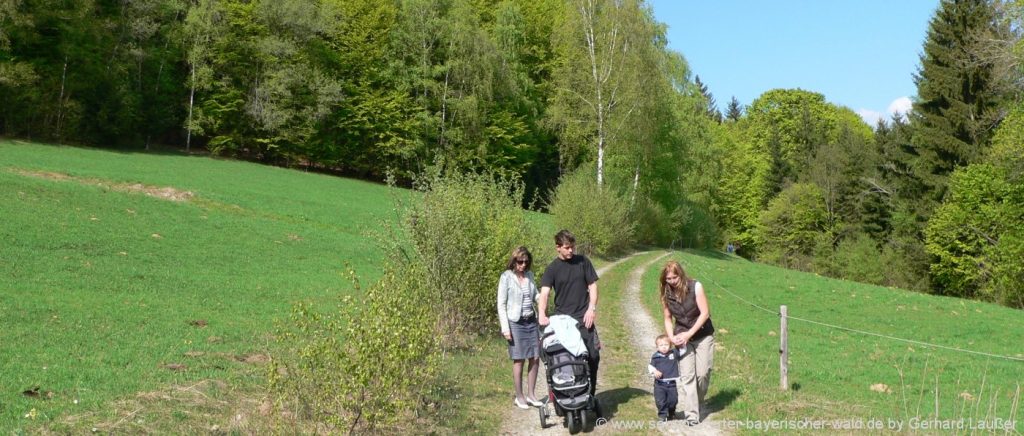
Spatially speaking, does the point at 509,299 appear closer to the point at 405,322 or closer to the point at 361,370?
the point at 405,322

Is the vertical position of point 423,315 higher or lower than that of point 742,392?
higher

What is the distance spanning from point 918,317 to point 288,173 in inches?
1596

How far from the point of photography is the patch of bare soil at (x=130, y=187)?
29.7 m

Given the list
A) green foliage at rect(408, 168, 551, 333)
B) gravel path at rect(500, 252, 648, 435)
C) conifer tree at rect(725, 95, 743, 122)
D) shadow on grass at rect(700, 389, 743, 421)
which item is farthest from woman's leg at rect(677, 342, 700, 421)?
conifer tree at rect(725, 95, 743, 122)

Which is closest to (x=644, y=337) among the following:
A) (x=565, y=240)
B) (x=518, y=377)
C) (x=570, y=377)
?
(x=518, y=377)

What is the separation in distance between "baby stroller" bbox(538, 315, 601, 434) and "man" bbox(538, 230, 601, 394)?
0.74 ft

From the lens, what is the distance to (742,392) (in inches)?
368

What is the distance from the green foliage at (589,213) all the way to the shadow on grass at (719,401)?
72.8 ft

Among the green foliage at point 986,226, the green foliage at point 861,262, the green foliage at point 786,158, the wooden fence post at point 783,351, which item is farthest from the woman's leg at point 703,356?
the green foliage at point 786,158

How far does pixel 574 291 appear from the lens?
8.02 m

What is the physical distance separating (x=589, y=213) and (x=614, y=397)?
23404 mm

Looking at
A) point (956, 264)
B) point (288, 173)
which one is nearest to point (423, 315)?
point (956, 264)

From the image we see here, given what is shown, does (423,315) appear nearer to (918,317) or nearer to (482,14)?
(918,317)

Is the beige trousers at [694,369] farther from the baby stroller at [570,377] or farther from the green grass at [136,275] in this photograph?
the green grass at [136,275]
